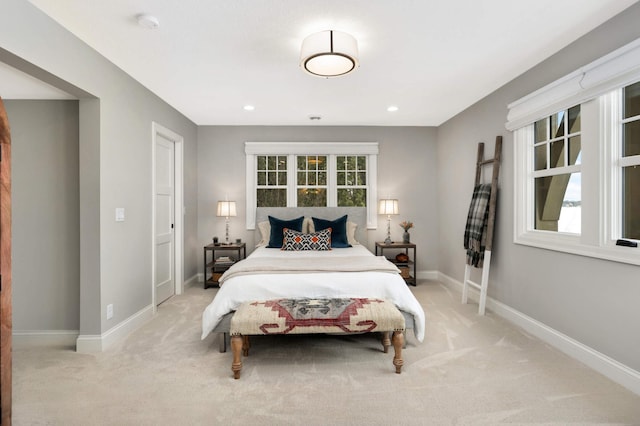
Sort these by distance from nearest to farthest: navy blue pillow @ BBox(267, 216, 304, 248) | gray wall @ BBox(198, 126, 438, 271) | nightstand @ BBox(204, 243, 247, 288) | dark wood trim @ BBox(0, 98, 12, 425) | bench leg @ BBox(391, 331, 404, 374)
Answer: dark wood trim @ BBox(0, 98, 12, 425) < bench leg @ BBox(391, 331, 404, 374) < navy blue pillow @ BBox(267, 216, 304, 248) < nightstand @ BBox(204, 243, 247, 288) < gray wall @ BBox(198, 126, 438, 271)

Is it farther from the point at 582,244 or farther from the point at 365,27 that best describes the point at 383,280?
the point at 365,27

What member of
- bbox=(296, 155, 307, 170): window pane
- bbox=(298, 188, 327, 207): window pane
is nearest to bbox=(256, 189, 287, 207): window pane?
bbox=(298, 188, 327, 207): window pane

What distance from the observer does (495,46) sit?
2.75 metres

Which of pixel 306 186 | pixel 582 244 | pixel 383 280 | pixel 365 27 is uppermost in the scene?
pixel 365 27

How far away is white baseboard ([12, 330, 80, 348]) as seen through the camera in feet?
9.76

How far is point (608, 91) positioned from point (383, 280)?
210 cm

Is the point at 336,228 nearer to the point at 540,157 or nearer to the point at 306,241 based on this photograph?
the point at 306,241

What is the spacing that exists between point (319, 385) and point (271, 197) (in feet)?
11.7

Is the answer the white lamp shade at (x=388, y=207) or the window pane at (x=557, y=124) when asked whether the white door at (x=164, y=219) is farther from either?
the window pane at (x=557, y=124)

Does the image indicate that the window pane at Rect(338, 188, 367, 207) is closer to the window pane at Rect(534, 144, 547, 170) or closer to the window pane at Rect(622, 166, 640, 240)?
the window pane at Rect(534, 144, 547, 170)

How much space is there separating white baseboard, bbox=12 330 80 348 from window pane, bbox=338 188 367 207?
3743mm

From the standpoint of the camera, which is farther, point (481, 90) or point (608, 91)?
point (481, 90)

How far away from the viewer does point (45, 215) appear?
304 centimetres

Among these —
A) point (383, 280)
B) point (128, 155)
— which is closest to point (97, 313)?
point (128, 155)
